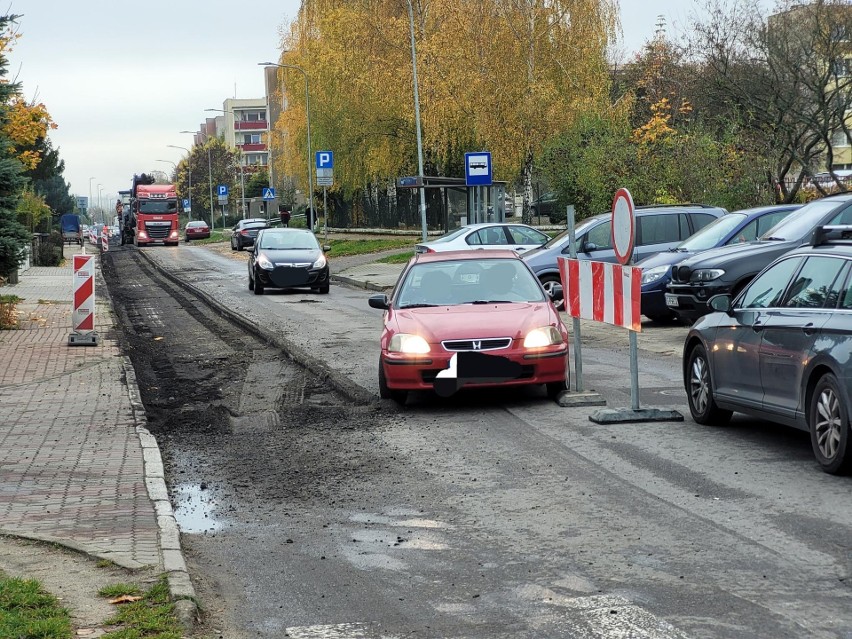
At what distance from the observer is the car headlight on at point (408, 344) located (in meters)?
11.8

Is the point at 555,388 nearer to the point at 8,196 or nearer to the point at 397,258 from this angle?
the point at 8,196

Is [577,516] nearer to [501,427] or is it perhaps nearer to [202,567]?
[202,567]

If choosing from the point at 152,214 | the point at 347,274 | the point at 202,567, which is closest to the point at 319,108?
the point at 152,214

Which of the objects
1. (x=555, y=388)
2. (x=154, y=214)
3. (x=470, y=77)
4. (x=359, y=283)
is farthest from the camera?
(x=154, y=214)

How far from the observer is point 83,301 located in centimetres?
1864

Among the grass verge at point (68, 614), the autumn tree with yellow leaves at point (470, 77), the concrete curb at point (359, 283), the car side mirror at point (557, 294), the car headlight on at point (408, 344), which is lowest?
the concrete curb at point (359, 283)

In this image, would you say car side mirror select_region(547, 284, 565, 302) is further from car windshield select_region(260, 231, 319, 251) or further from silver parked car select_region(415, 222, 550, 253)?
car windshield select_region(260, 231, 319, 251)

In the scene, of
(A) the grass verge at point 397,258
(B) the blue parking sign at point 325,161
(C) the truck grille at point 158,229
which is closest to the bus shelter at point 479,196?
(A) the grass verge at point 397,258

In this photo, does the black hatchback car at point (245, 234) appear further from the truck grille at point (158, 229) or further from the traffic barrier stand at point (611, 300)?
the traffic barrier stand at point (611, 300)

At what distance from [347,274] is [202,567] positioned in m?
33.2

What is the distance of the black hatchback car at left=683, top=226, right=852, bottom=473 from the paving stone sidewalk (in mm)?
4281

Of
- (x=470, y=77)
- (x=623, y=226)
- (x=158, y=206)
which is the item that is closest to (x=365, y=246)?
(x=470, y=77)

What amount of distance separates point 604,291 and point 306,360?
5716 mm

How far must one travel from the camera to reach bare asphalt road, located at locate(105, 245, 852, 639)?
5.59m
